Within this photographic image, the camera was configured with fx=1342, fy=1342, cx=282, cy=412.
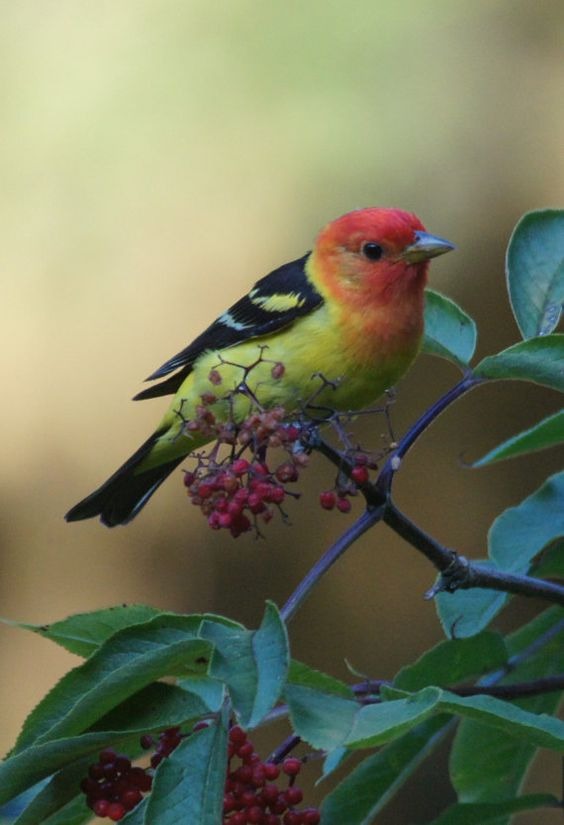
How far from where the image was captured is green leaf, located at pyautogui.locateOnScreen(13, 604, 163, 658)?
1641 mm

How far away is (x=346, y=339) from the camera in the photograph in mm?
2986

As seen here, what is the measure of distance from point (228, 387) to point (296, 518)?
2375 millimetres

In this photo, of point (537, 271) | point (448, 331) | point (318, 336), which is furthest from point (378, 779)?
point (318, 336)

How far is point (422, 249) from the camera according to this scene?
3.11 m

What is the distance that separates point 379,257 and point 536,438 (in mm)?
1238

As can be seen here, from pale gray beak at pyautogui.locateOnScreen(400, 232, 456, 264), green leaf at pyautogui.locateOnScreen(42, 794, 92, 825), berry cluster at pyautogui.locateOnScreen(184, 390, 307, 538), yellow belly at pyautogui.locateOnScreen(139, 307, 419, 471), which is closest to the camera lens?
green leaf at pyautogui.locateOnScreen(42, 794, 92, 825)

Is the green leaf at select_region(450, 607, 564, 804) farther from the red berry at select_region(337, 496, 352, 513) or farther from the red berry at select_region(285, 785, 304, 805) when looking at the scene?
the red berry at select_region(285, 785, 304, 805)

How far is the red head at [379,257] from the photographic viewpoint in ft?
10.2

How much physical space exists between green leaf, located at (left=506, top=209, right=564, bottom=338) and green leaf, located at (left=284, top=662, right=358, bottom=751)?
752 millimetres

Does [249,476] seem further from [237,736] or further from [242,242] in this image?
[242,242]

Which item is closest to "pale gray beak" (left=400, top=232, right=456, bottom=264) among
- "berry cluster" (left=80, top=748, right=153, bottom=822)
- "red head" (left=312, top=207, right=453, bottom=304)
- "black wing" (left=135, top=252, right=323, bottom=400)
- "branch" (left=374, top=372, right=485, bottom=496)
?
"red head" (left=312, top=207, right=453, bottom=304)

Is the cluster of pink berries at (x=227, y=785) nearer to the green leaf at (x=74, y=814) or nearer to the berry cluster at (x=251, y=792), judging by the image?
the berry cluster at (x=251, y=792)

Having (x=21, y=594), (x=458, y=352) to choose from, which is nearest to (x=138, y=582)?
(x=21, y=594)

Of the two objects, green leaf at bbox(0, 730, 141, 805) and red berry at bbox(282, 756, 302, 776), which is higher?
green leaf at bbox(0, 730, 141, 805)
